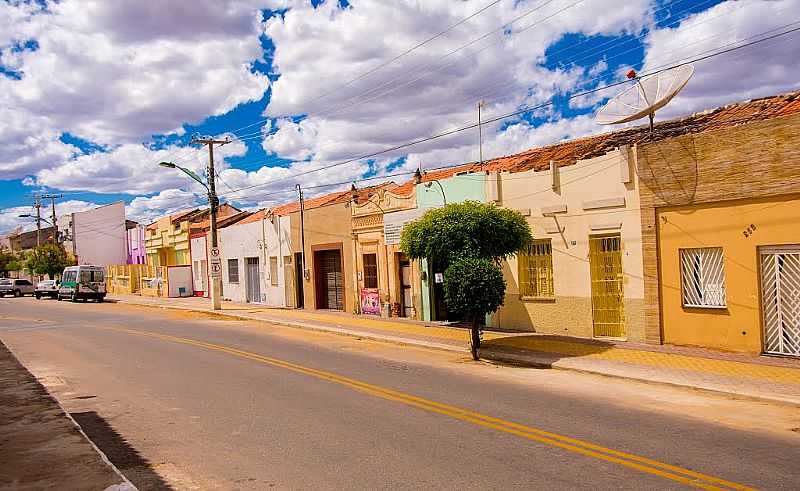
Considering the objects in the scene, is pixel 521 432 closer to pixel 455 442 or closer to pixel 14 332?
pixel 455 442

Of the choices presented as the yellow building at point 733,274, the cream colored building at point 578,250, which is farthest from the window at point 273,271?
the yellow building at point 733,274

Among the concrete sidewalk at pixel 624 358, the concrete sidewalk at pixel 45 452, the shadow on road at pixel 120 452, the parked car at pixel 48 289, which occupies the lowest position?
the concrete sidewalk at pixel 624 358

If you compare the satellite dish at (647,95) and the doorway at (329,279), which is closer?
the satellite dish at (647,95)

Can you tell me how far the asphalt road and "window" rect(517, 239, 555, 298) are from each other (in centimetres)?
379

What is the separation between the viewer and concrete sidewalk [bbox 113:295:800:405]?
428 inches

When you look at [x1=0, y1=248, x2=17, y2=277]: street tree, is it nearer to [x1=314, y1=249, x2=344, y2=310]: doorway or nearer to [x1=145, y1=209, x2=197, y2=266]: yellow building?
[x1=145, y1=209, x2=197, y2=266]: yellow building

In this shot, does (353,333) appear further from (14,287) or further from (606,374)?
(14,287)

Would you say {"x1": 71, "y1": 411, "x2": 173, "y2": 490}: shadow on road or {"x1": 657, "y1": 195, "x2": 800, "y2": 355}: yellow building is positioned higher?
{"x1": 657, "y1": 195, "x2": 800, "y2": 355}: yellow building

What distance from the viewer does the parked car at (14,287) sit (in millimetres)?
54906

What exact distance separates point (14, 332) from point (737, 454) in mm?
23507

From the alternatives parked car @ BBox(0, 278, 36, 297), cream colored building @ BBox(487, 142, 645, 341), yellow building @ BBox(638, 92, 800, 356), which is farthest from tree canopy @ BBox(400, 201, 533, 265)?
parked car @ BBox(0, 278, 36, 297)

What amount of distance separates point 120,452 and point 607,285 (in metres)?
12.0

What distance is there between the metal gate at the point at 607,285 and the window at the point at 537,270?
1384mm

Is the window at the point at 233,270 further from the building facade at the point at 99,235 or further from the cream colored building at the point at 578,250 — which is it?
the building facade at the point at 99,235
